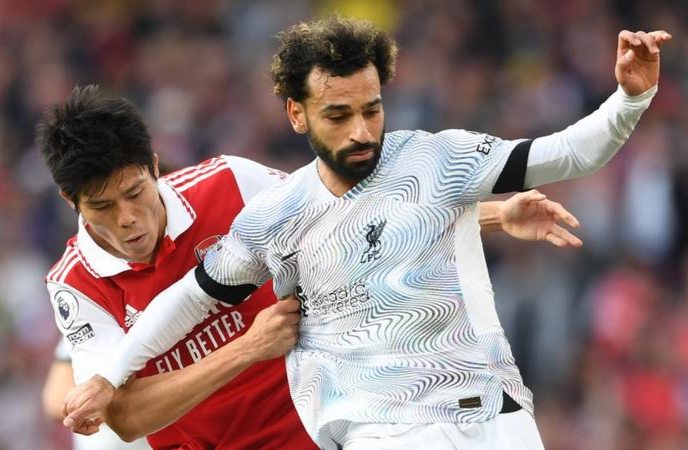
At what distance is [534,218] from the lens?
4.58m

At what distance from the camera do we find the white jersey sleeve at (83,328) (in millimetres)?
4988

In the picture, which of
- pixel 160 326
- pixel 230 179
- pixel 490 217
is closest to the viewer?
pixel 160 326

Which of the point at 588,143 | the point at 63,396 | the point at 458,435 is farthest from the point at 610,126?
the point at 63,396

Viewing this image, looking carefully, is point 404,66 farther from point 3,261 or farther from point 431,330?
point 431,330

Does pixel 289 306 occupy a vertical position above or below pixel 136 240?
below

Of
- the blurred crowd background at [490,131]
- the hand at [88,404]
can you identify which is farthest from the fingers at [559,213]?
the blurred crowd background at [490,131]

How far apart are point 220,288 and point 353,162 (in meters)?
0.70

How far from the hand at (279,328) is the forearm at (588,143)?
2.96ft

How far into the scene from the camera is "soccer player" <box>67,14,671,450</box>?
414cm

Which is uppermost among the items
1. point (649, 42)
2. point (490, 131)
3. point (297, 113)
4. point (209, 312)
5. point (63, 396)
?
point (649, 42)

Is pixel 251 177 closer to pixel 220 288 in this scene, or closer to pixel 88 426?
pixel 220 288

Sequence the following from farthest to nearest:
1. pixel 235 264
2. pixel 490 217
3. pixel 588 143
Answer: pixel 490 217 → pixel 235 264 → pixel 588 143

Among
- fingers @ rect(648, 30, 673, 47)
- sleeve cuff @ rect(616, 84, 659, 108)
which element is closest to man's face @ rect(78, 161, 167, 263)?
sleeve cuff @ rect(616, 84, 659, 108)

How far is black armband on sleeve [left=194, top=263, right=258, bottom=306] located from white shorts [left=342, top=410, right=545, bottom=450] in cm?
70
